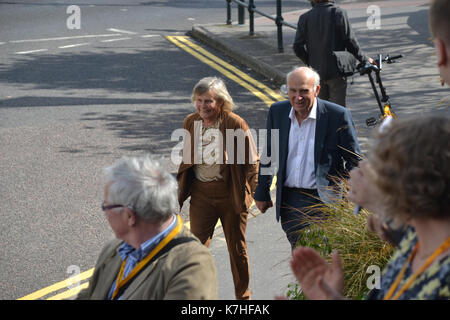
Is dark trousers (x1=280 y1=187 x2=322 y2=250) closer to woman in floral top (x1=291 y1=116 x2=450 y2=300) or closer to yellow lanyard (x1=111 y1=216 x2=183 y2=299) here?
yellow lanyard (x1=111 y1=216 x2=183 y2=299)

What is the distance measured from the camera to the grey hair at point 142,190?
311cm

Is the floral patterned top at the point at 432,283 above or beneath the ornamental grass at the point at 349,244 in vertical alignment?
above

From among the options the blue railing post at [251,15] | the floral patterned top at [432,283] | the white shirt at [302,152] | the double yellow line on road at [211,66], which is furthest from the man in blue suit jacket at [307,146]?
the blue railing post at [251,15]

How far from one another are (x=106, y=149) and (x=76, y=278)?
3.17m

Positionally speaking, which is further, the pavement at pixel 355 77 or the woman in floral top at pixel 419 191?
the pavement at pixel 355 77

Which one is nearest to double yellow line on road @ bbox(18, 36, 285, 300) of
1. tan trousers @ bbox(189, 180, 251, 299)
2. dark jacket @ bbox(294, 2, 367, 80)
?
tan trousers @ bbox(189, 180, 251, 299)

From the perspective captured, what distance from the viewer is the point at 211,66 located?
1299cm

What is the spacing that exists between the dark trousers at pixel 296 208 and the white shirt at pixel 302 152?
0.06m

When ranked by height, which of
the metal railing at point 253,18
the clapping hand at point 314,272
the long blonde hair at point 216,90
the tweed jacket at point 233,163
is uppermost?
the metal railing at point 253,18

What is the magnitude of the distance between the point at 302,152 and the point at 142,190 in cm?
250

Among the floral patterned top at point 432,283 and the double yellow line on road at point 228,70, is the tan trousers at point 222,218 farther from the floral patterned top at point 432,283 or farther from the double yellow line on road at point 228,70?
the double yellow line on road at point 228,70
